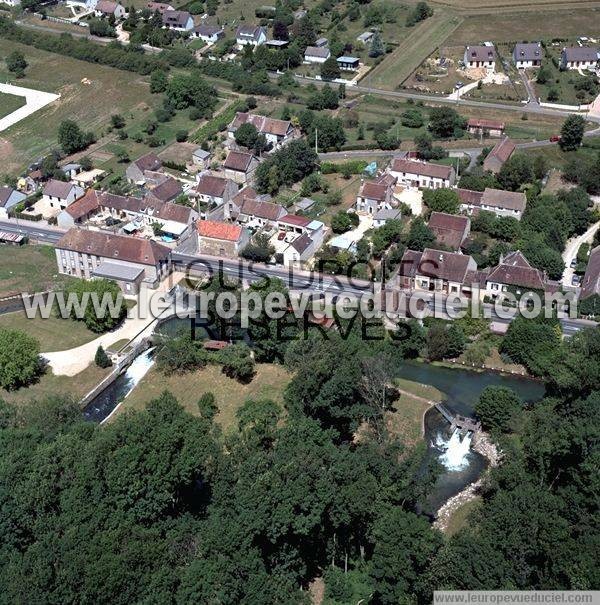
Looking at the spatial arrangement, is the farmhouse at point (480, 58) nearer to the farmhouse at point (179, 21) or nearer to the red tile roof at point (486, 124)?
the red tile roof at point (486, 124)

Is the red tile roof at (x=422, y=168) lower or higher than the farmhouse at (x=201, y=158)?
higher

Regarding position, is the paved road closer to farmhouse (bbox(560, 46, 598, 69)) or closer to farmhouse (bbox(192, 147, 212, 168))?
farmhouse (bbox(192, 147, 212, 168))

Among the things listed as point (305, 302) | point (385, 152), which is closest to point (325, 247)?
point (305, 302)

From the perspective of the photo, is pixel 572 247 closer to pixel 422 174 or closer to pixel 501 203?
pixel 501 203

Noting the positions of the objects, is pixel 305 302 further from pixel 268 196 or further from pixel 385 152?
pixel 385 152

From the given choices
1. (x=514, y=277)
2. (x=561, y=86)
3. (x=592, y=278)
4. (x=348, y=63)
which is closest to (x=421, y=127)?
(x=348, y=63)

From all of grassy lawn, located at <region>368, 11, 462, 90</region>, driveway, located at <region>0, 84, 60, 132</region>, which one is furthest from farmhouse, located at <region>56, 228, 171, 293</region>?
grassy lawn, located at <region>368, 11, 462, 90</region>

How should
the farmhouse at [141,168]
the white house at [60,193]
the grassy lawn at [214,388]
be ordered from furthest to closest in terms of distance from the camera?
the farmhouse at [141,168], the white house at [60,193], the grassy lawn at [214,388]

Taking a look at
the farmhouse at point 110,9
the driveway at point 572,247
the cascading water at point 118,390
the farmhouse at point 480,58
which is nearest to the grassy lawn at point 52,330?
the cascading water at point 118,390
